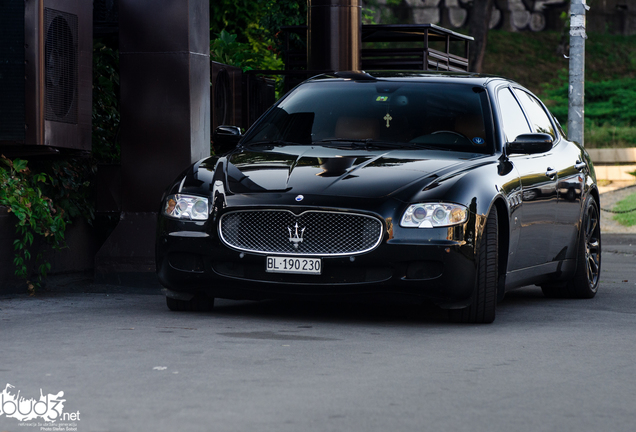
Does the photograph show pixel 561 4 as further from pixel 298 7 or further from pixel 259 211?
pixel 259 211

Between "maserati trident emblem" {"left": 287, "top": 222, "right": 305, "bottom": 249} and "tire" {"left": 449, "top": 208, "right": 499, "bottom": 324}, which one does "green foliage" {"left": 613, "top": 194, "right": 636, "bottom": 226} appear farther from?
"maserati trident emblem" {"left": 287, "top": 222, "right": 305, "bottom": 249}

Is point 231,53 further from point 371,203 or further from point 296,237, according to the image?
point 371,203

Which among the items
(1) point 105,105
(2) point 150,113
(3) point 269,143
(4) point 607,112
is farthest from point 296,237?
(4) point 607,112

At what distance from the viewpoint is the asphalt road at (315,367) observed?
4312 mm

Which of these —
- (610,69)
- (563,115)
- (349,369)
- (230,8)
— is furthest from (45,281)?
(610,69)

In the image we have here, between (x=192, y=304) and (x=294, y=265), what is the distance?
988mm

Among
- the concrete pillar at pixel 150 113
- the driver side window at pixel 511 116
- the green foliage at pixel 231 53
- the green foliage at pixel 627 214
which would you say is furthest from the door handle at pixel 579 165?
the green foliage at pixel 627 214

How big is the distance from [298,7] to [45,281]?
14501 millimetres

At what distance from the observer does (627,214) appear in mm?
21969

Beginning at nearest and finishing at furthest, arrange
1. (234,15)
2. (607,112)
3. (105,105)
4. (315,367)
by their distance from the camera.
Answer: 1. (315,367)
2. (105,105)
3. (234,15)
4. (607,112)

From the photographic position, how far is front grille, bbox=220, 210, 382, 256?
6754 mm

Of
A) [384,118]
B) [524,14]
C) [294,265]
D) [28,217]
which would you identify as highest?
[524,14]

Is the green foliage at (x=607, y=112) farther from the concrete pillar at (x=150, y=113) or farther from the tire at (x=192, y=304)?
the tire at (x=192, y=304)

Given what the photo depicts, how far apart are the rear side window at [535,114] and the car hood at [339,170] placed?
1.61 meters
